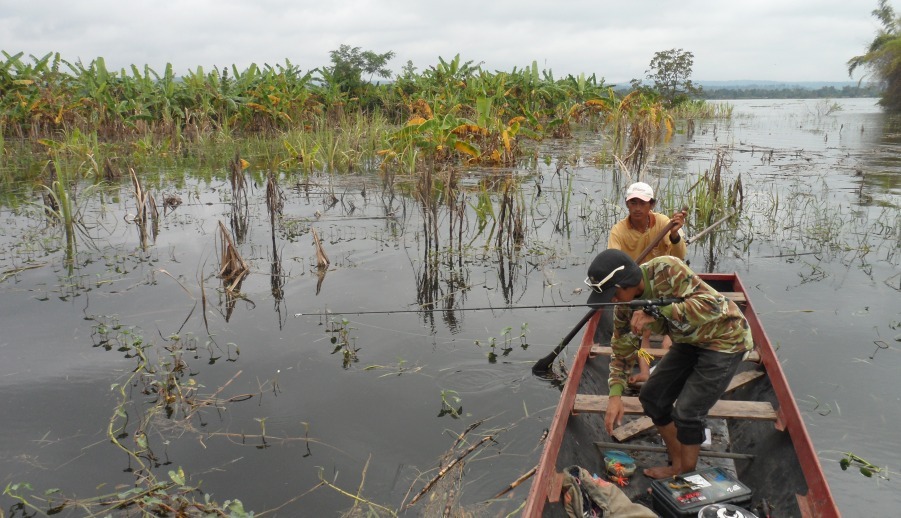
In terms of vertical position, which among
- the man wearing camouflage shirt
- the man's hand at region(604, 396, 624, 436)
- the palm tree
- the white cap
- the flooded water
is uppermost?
the palm tree

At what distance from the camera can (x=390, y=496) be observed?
3932 mm

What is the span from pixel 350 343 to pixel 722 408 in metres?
3.46

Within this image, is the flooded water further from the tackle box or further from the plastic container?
the plastic container

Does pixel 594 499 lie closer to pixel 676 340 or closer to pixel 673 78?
pixel 676 340

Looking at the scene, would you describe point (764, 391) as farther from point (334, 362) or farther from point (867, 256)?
point (867, 256)

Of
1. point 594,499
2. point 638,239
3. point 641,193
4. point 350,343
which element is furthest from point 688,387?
point 350,343

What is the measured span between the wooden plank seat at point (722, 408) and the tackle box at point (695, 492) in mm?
413

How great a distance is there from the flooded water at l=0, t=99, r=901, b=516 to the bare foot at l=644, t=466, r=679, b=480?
765 mm

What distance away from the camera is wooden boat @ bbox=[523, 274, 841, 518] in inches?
122

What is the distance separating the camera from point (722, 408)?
3.76 meters

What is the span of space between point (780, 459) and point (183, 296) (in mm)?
5977

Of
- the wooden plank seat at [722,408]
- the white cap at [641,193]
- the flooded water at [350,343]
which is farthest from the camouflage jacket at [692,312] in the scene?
the white cap at [641,193]

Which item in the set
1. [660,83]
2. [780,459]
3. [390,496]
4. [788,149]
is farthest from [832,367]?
[660,83]

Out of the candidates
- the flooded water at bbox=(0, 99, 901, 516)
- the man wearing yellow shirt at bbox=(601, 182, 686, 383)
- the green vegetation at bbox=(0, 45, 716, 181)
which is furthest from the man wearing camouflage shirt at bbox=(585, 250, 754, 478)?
the green vegetation at bbox=(0, 45, 716, 181)
